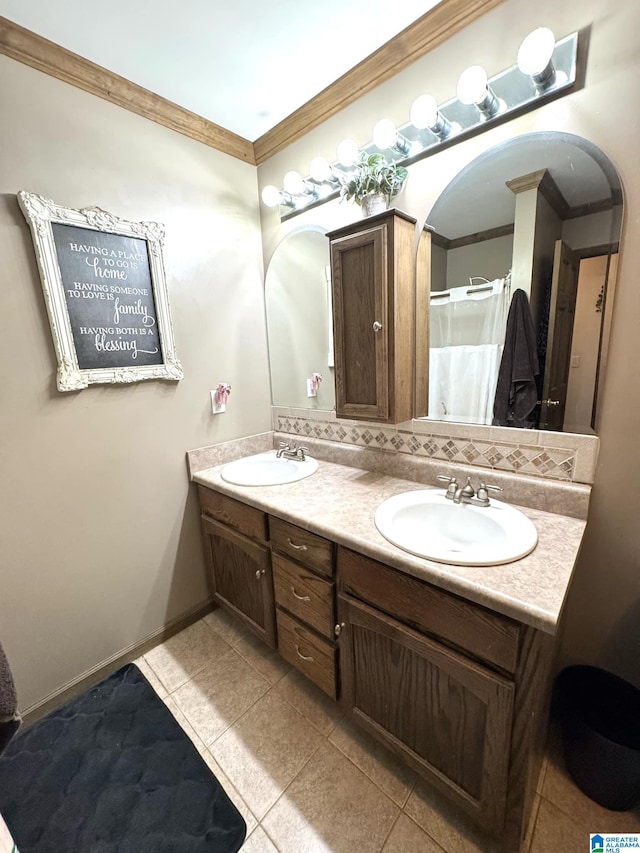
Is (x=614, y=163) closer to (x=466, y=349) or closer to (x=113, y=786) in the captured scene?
(x=466, y=349)

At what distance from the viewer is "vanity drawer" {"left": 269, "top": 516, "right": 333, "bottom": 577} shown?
1.15 metres

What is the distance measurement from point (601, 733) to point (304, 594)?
1019mm

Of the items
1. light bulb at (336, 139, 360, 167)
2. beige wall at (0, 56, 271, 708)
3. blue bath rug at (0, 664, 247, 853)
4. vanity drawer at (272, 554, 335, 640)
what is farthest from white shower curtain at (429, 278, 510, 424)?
blue bath rug at (0, 664, 247, 853)

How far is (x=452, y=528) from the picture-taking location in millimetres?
1194

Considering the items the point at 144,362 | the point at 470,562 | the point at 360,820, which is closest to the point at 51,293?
the point at 144,362

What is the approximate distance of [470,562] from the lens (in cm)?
86

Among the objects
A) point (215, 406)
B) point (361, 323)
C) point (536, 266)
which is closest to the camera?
point (536, 266)

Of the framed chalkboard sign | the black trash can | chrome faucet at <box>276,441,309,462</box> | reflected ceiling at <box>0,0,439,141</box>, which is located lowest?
the black trash can

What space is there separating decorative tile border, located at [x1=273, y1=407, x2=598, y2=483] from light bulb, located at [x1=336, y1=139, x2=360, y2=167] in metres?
1.06

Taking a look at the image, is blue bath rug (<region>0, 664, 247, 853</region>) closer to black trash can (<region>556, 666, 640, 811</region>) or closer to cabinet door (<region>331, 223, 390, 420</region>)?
black trash can (<region>556, 666, 640, 811</region>)

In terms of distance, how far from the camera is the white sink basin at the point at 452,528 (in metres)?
0.91

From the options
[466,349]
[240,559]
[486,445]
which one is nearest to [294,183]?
[466,349]

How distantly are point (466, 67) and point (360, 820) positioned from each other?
2.40 m

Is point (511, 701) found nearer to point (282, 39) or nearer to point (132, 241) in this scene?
point (132, 241)
